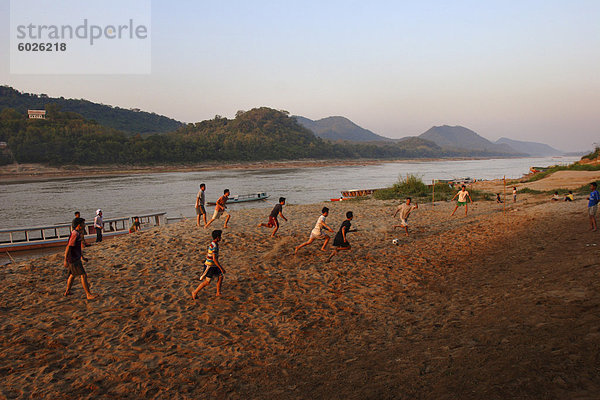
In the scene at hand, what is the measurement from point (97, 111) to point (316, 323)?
604ft

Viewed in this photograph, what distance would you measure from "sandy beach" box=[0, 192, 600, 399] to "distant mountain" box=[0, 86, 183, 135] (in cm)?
14835

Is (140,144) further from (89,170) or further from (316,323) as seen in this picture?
(316,323)

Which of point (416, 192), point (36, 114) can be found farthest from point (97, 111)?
point (416, 192)

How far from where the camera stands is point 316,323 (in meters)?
6.90

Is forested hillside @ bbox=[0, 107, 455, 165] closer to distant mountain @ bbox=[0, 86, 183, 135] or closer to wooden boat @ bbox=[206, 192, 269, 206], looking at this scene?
distant mountain @ bbox=[0, 86, 183, 135]

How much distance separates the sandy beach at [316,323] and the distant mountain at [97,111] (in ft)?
487

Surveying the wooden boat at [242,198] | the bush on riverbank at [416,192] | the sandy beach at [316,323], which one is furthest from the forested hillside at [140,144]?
the sandy beach at [316,323]

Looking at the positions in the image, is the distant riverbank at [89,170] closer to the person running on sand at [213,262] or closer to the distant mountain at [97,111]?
the distant mountain at [97,111]

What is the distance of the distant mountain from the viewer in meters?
135

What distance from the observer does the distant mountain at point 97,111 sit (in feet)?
443

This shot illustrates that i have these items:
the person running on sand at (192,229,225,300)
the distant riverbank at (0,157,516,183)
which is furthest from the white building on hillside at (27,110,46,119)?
the person running on sand at (192,229,225,300)

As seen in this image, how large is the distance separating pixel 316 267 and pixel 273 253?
181 centimetres

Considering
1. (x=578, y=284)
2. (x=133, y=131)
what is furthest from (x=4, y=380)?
(x=133, y=131)

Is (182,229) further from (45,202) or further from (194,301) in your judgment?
(45,202)
